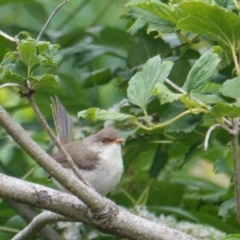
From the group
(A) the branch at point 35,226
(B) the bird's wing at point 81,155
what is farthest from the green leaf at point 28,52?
(B) the bird's wing at point 81,155

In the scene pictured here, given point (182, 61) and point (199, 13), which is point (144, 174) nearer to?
point (182, 61)

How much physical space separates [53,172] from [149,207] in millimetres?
1313

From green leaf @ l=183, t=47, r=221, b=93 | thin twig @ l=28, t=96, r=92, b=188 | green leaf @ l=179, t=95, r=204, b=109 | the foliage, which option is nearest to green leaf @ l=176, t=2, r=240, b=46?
the foliage

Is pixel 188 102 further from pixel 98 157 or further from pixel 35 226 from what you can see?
pixel 98 157

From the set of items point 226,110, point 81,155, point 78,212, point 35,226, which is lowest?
point 81,155

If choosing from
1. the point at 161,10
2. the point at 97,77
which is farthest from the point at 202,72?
the point at 97,77

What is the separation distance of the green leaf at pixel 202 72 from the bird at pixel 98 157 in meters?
1.22

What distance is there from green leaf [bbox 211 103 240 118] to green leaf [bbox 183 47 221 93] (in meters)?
0.10

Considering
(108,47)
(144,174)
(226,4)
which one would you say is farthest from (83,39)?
(226,4)

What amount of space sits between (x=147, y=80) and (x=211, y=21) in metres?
0.26

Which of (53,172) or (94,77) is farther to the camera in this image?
(94,77)

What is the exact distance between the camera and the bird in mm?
3277

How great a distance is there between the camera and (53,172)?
1.79 meters

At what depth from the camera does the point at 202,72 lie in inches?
76.2
